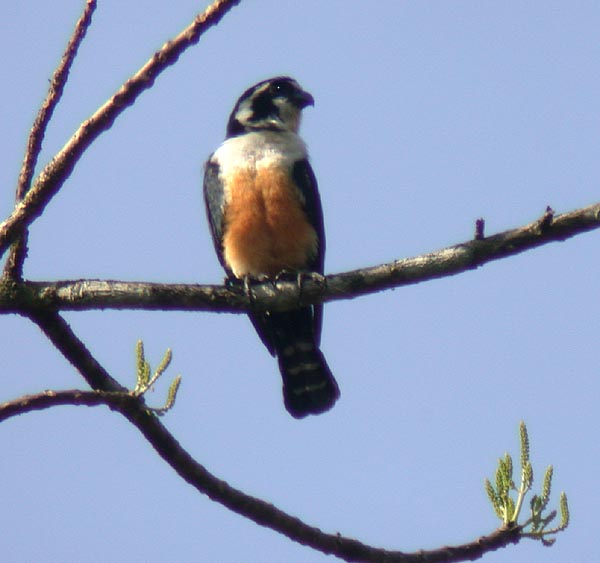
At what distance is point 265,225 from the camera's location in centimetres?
632

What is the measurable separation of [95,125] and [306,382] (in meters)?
3.37

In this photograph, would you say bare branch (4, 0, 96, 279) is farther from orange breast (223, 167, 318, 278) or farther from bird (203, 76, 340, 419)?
orange breast (223, 167, 318, 278)

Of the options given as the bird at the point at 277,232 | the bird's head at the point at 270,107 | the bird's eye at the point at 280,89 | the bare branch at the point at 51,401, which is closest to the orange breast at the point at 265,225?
the bird at the point at 277,232

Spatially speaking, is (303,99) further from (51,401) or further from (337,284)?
(51,401)

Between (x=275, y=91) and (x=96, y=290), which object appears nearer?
(x=96, y=290)

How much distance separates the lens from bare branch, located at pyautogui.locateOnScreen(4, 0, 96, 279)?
142 inches

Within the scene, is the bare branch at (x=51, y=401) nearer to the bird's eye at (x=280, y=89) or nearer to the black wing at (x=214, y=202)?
the black wing at (x=214, y=202)

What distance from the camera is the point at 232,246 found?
6.43 meters

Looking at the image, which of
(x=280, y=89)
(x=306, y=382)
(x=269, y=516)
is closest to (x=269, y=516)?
(x=269, y=516)

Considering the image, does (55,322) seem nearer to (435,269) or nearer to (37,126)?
(37,126)

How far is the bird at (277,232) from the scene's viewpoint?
20.8 feet

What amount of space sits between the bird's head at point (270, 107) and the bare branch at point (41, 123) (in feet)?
11.1

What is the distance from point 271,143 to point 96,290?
3.04m

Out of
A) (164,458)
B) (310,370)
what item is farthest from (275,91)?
(164,458)
